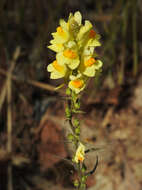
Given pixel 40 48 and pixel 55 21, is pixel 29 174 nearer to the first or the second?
pixel 40 48

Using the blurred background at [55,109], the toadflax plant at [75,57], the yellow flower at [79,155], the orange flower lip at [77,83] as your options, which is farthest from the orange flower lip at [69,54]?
the blurred background at [55,109]

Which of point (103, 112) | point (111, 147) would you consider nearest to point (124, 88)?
point (103, 112)

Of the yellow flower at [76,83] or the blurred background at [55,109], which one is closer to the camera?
the yellow flower at [76,83]

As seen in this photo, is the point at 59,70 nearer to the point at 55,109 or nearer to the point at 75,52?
the point at 75,52

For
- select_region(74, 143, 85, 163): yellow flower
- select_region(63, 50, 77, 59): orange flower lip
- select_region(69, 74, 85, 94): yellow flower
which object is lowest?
select_region(74, 143, 85, 163): yellow flower

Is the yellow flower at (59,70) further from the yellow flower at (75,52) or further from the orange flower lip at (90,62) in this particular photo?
the orange flower lip at (90,62)

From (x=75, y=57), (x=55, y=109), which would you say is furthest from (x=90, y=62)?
(x=55, y=109)

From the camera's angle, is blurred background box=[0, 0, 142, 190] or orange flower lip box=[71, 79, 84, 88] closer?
orange flower lip box=[71, 79, 84, 88]

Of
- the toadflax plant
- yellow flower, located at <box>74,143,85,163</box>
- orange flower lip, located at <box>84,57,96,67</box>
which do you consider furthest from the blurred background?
orange flower lip, located at <box>84,57,96,67</box>

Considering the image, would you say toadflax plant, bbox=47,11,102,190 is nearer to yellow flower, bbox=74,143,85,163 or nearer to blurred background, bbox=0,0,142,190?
yellow flower, bbox=74,143,85,163
